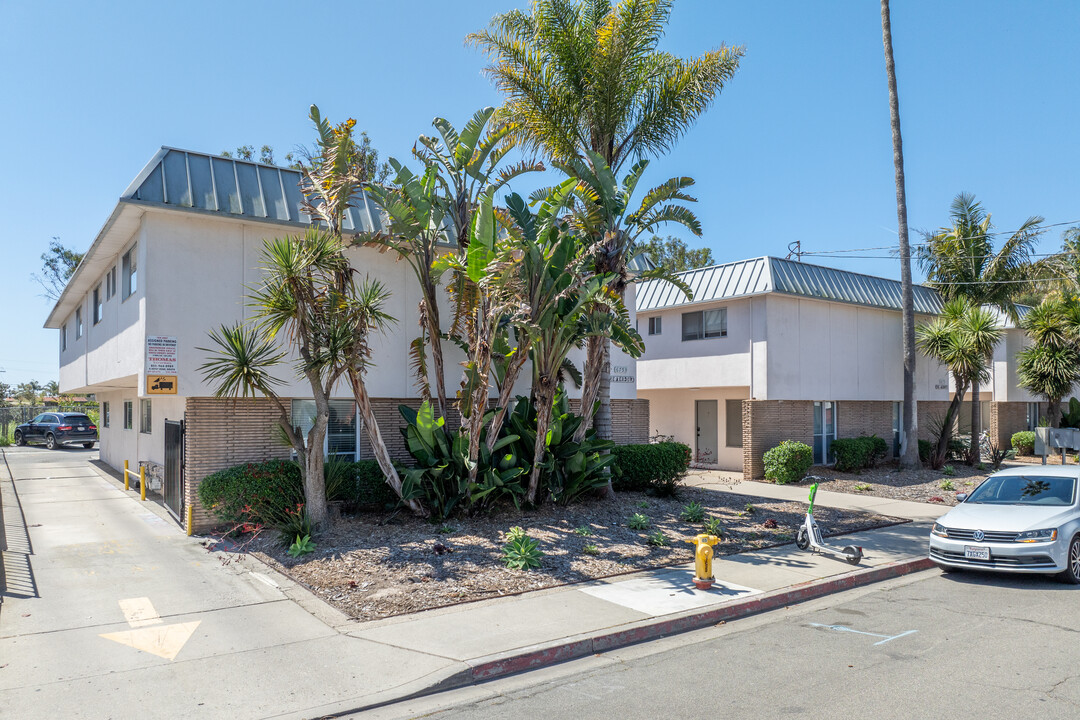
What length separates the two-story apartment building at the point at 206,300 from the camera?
38.0 ft

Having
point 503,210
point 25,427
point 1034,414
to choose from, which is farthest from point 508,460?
point 25,427

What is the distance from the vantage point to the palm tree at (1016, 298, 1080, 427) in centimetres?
2314

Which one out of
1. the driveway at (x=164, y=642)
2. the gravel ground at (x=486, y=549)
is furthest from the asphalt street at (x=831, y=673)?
the gravel ground at (x=486, y=549)

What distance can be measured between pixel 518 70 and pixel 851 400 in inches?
575

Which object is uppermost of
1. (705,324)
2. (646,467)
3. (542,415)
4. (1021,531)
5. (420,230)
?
(420,230)

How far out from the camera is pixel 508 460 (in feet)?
38.9

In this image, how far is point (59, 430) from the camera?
103 ft

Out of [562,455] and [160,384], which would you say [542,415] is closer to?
[562,455]

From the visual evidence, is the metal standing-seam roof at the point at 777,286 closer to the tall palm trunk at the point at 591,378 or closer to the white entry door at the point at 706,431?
the white entry door at the point at 706,431

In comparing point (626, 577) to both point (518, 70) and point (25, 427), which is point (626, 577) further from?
point (25, 427)

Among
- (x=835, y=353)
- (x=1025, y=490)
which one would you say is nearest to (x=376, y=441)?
(x=1025, y=490)

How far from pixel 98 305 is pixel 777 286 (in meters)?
16.9

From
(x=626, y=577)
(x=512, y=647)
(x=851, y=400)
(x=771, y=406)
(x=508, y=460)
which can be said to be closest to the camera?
(x=512, y=647)

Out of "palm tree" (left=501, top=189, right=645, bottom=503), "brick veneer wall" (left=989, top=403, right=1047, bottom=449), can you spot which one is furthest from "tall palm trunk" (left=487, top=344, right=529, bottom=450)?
"brick veneer wall" (left=989, top=403, right=1047, bottom=449)
